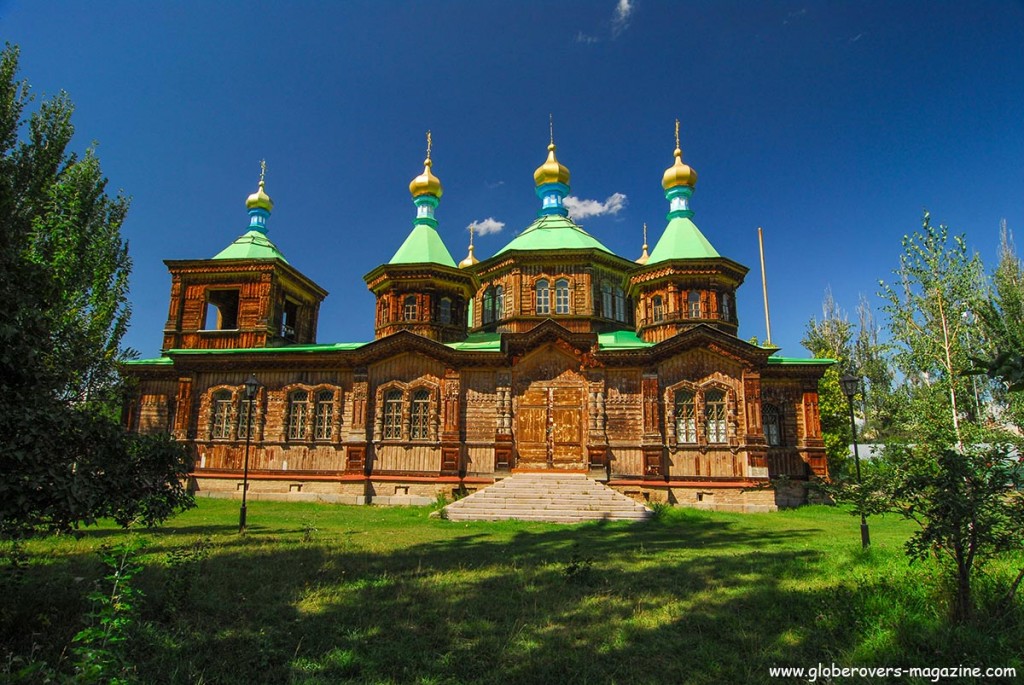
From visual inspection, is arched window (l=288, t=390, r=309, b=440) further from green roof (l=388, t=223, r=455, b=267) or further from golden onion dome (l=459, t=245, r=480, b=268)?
golden onion dome (l=459, t=245, r=480, b=268)

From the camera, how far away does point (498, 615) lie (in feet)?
21.0

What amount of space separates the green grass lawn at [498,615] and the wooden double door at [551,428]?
9.08 m

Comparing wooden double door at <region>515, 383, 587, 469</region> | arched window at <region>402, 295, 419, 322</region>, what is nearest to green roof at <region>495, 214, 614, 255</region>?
arched window at <region>402, 295, 419, 322</region>

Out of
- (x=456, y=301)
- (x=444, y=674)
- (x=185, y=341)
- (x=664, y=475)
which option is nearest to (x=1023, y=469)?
(x=444, y=674)

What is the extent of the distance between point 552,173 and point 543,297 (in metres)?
7.43

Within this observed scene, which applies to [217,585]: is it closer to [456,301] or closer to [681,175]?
[456,301]

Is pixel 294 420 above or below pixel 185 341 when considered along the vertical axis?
below

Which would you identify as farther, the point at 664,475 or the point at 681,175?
the point at 681,175

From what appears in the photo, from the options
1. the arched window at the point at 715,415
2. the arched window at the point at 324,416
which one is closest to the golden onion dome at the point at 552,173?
the arched window at the point at 715,415

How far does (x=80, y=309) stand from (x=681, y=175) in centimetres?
2410

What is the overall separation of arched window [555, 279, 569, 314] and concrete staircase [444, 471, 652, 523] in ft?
24.6

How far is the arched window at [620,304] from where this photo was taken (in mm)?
23906

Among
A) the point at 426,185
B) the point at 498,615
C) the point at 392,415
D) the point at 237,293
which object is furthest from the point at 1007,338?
the point at 237,293

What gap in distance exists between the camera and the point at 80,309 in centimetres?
1802
